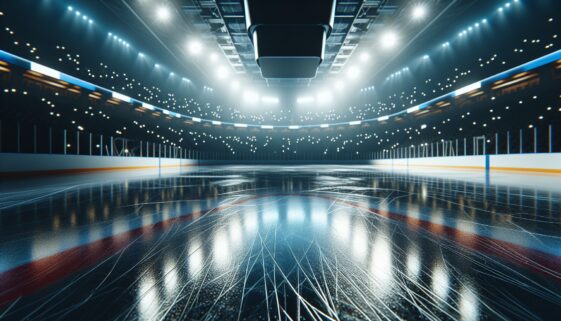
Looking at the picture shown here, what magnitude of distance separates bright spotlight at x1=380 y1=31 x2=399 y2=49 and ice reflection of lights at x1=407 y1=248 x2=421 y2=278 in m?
11.5

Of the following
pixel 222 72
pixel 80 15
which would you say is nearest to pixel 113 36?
pixel 80 15

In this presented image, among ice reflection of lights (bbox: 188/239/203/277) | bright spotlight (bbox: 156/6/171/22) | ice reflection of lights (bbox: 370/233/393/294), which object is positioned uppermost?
bright spotlight (bbox: 156/6/171/22)

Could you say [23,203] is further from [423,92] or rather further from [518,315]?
[423,92]

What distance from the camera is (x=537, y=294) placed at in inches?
36.9

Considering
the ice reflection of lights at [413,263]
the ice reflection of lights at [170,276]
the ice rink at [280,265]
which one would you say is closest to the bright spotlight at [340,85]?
the ice rink at [280,265]

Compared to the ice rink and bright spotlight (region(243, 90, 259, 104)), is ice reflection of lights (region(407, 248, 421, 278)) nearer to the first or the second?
the ice rink

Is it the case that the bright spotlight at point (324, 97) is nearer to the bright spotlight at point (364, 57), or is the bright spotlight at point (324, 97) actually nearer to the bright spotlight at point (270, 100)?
the bright spotlight at point (270, 100)

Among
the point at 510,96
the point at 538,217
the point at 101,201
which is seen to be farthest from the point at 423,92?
the point at 101,201

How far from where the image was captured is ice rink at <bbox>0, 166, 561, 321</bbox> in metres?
0.86

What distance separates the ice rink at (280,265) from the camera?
86cm

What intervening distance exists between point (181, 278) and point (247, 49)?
1299 centimetres

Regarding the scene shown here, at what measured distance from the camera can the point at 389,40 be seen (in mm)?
10383

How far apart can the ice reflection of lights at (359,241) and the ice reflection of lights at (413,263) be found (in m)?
0.24

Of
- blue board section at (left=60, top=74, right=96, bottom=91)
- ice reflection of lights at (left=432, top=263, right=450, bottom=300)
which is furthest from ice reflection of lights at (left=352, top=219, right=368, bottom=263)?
blue board section at (left=60, top=74, right=96, bottom=91)
